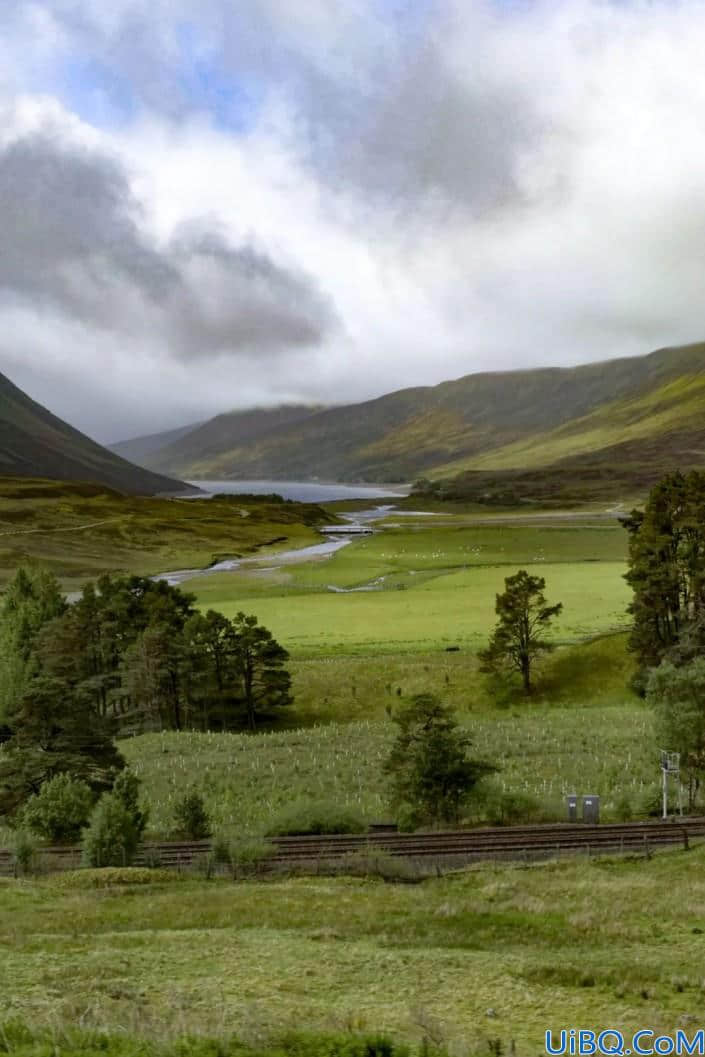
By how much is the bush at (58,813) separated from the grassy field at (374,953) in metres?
7.93

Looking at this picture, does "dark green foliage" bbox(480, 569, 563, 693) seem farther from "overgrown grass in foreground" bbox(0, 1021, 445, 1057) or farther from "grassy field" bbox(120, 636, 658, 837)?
"overgrown grass in foreground" bbox(0, 1021, 445, 1057)

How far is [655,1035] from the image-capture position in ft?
40.9

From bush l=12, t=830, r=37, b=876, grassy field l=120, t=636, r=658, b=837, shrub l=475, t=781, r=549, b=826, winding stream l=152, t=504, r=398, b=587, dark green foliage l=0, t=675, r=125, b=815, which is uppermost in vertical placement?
winding stream l=152, t=504, r=398, b=587

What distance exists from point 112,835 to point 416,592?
84143 mm

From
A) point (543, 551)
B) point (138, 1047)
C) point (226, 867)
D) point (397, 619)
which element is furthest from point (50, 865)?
point (543, 551)

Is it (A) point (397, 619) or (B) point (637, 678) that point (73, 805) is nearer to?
(B) point (637, 678)

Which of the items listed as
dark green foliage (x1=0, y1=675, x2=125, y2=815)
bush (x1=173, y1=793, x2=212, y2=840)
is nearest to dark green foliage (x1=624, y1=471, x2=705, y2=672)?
bush (x1=173, y1=793, x2=212, y2=840)

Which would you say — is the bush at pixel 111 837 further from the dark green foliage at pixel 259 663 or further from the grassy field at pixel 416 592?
the grassy field at pixel 416 592

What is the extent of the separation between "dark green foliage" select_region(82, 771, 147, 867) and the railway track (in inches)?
34.6

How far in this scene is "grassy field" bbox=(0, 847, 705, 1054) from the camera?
43.3ft

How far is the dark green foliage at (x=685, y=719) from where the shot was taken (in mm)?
36719

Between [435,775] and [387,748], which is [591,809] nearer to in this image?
[435,775]

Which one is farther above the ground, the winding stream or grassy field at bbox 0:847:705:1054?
the winding stream

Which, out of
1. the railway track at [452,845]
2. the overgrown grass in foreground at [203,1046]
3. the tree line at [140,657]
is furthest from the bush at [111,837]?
the tree line at [140,657]
